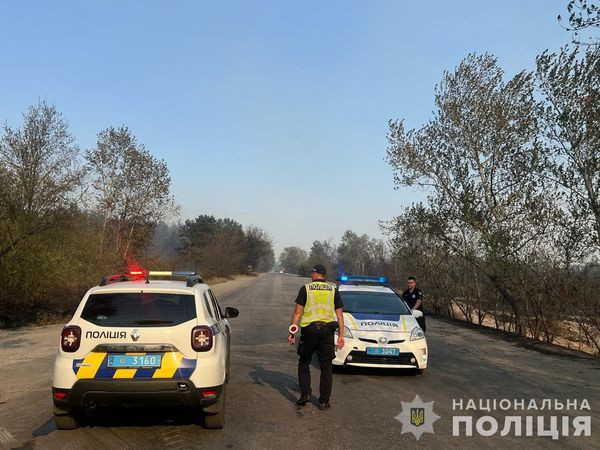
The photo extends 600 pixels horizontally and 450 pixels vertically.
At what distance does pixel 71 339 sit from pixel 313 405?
3.01 meters

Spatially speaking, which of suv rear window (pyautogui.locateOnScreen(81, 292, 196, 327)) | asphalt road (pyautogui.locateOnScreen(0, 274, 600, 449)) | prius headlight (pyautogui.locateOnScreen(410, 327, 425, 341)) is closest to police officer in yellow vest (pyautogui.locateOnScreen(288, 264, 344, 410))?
asphalt road (pyautogui.locateOnScreen(0, 274, 600, 449))

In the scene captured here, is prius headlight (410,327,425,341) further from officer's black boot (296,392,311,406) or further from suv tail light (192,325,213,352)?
suv tail light (192,325,213,352)

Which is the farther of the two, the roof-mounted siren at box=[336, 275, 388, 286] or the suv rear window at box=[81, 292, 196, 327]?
the roof-mounted siren at box=[336, 275, 388, 286]

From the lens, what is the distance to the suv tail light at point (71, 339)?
15.8 ft

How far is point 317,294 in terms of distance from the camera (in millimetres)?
6359

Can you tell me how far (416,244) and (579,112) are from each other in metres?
11.2

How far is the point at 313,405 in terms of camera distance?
20.4 ft

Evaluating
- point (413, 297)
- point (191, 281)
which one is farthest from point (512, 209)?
point (191, 281)

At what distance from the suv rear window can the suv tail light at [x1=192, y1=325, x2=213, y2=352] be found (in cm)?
17

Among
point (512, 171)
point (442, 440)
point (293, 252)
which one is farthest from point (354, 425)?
point (293, 252)

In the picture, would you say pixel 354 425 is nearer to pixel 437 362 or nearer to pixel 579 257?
pixel 437 362

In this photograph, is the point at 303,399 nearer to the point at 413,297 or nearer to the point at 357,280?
the point at 357,280

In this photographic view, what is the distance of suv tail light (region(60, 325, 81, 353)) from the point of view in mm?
4824

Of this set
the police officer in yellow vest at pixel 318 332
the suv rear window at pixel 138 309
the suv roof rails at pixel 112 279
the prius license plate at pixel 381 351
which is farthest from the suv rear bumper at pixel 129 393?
the prius license plate at pixel 381 351
